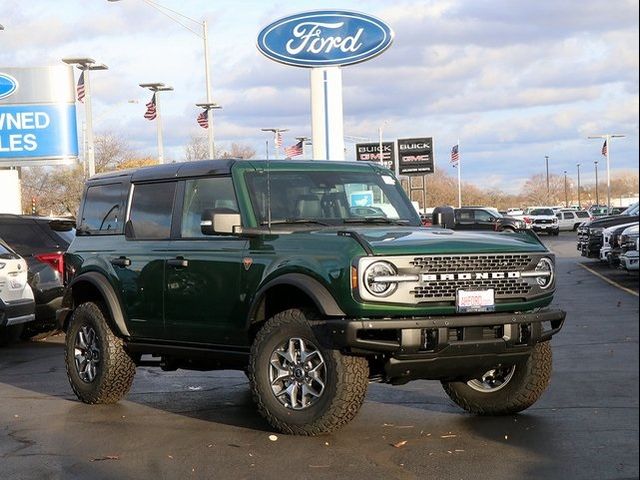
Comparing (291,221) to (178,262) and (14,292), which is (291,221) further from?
(14,292)

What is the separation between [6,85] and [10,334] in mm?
17737

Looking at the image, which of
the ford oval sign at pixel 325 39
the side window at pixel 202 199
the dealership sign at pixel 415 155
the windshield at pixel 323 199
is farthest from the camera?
the dealership sign at pixel 415 155

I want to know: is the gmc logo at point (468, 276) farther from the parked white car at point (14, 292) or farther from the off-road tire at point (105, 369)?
the parked white car at point (14, 292)

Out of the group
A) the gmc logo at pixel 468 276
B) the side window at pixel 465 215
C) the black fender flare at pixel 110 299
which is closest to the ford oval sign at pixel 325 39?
the black fender flare at pixel 110 299

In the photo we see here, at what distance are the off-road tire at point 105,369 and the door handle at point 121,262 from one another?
50 centimetres

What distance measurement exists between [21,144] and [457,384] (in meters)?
24.2

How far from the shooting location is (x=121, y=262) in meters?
8.57

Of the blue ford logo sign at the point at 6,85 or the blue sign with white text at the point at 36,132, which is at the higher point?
the blue ford logo sign at the point at 6,85

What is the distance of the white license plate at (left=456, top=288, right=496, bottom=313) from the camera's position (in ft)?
22.0

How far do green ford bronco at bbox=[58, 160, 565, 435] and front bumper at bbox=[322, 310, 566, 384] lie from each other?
0.01 meters

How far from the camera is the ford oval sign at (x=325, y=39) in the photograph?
2314 centimetres

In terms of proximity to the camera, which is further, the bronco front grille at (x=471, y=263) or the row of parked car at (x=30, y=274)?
the row of parked car at (x=30, y=274)

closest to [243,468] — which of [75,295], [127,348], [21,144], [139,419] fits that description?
[139,419]


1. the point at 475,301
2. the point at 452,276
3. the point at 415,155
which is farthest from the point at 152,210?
the point at 415,155
